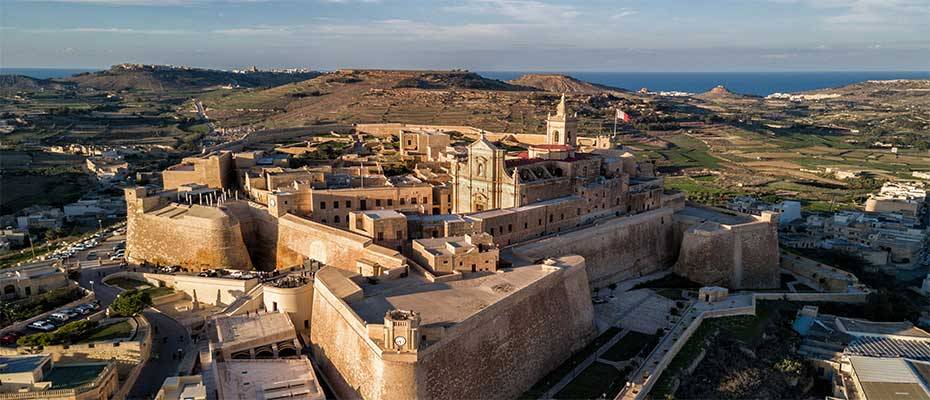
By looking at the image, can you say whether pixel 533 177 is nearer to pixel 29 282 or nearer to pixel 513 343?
pixel 513 343

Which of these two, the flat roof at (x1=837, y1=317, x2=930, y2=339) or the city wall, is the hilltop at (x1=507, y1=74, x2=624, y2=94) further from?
the city wall

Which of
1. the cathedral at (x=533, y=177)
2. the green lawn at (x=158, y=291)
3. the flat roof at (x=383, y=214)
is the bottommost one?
the green lawn at (x=158, y=291)

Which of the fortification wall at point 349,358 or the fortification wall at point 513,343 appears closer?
the fortification wall at point 349,358

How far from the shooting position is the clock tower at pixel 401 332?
70.8ft

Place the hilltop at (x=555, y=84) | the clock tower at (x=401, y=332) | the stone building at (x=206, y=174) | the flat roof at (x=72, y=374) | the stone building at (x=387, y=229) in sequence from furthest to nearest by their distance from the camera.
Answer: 1. the hilltop at (x=555, y=84)
2. the stone building at (x=206, y=174)
3. the stone building at (x=387, y=229)
4. the flat roof at (x=72, y=374)
5. the clock tower at (x=401, y=332)

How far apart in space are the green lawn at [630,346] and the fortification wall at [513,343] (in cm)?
127

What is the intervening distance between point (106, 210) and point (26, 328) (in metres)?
30.4

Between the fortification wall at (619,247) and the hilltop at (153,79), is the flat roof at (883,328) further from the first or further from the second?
the hilltop at (153,79)

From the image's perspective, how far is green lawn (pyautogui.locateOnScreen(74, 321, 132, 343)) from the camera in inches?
1054

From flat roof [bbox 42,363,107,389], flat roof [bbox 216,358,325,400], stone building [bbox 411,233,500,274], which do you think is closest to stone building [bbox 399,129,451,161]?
stone building [bbox 411,233,500,274]

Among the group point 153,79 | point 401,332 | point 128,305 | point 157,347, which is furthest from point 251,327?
point 153,79

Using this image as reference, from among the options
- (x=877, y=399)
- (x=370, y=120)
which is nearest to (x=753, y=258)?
(x=877, y=399)

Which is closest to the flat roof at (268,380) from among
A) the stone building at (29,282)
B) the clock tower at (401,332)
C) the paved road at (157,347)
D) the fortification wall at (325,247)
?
the paved road at (157,347)

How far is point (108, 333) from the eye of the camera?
27422 mm
